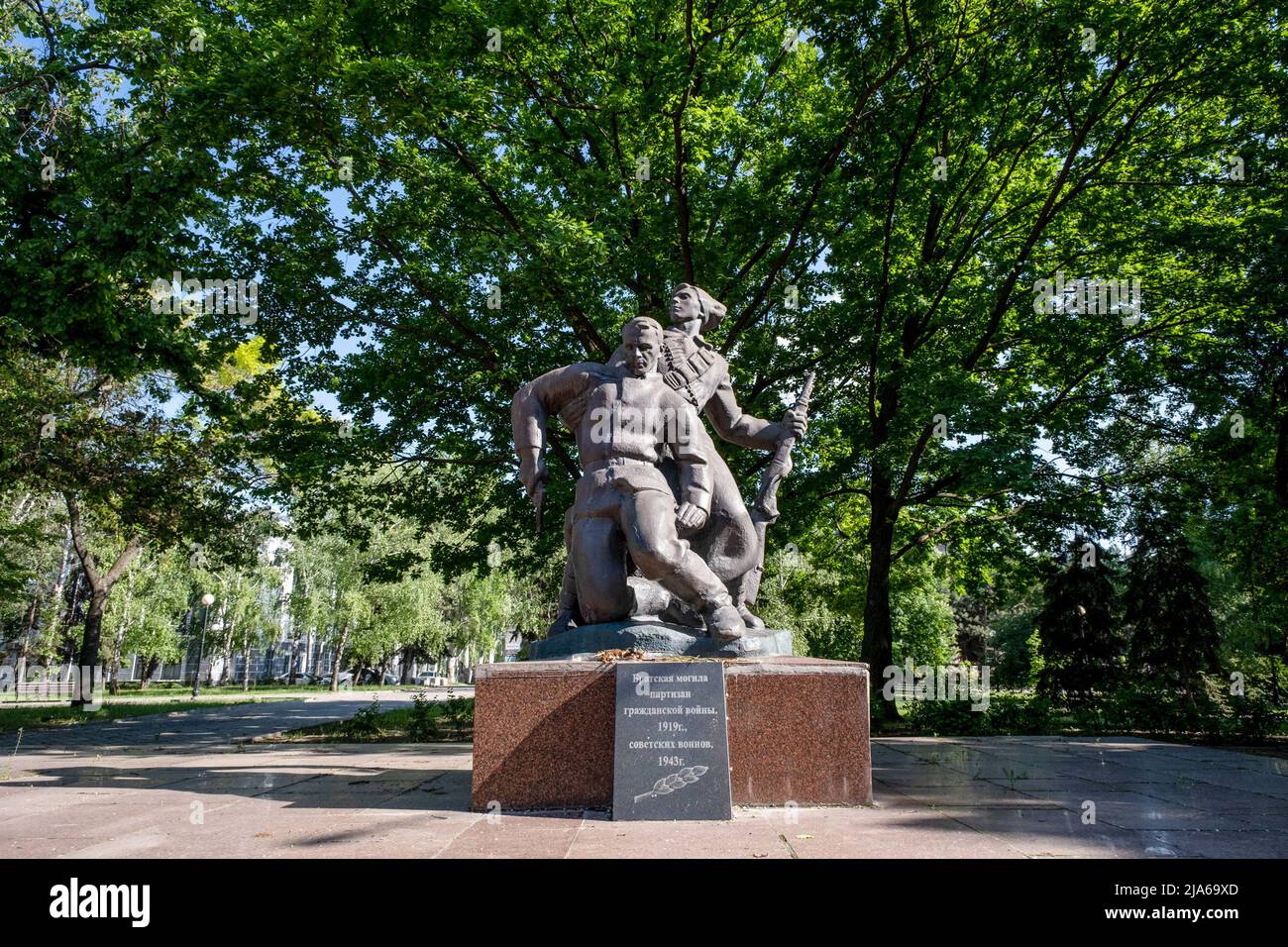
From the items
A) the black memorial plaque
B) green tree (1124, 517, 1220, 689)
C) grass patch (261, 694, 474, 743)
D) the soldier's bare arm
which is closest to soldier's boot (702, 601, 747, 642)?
the black memorial plaque

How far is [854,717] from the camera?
4805mm

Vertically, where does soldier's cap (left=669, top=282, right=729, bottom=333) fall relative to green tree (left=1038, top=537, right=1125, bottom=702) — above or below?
above

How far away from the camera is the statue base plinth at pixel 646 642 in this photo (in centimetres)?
508

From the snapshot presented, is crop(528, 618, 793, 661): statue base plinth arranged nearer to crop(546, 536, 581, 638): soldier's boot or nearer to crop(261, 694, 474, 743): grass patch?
crop(546, 536, 581, 638): soldier's boot

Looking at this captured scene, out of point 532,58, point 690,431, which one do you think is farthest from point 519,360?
point 690,431

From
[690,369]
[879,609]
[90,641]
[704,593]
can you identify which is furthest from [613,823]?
[90,641]

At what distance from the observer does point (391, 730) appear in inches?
487

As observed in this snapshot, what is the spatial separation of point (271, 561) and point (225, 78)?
108 feet

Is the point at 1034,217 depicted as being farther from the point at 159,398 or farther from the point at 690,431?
the point at 159,398

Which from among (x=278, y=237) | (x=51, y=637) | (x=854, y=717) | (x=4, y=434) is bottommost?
(x=51, y=637)

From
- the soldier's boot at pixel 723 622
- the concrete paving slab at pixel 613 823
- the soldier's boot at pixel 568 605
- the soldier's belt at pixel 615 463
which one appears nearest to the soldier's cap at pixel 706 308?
the soldier's belt at pixel 615 463

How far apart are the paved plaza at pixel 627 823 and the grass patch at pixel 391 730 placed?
2828 millimetres

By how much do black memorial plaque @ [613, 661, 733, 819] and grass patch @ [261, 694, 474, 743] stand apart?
22.3 ft

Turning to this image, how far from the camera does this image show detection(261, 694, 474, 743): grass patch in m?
10.8
